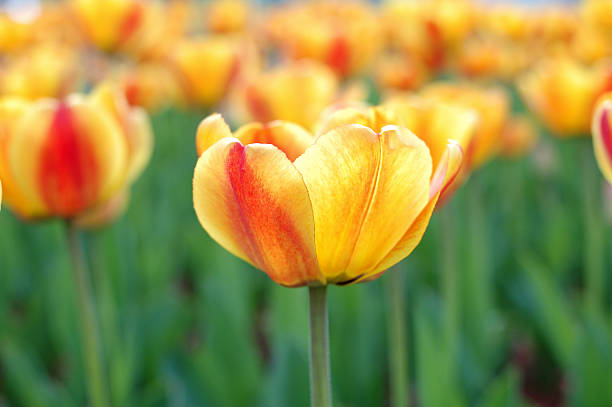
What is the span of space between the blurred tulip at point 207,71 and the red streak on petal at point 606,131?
1.28 meters

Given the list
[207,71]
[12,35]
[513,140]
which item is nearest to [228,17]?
[12,35]

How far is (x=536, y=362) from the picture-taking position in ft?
5.16

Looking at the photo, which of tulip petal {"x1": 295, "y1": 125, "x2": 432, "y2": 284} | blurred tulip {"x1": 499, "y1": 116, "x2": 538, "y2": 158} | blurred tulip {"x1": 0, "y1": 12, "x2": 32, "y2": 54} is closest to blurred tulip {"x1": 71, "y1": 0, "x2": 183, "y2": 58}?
blurred tulip {"x1": 0, "y1": 12, "x2": 32, "y2": 54}

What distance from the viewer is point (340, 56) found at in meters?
1.87

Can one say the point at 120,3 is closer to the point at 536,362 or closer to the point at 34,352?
the point at 34,352

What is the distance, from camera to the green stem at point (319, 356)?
0.48m

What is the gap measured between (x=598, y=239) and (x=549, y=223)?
21.6 inches

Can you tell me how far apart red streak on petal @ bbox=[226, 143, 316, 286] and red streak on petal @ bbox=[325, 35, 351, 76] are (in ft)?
4.69

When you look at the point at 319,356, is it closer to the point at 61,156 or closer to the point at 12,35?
the point at 61,156

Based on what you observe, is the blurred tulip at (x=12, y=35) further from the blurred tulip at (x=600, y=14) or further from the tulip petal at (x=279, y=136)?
the tulip petal at (x=279, y=136)

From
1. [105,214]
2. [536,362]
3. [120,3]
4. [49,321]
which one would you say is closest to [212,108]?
[120,3]

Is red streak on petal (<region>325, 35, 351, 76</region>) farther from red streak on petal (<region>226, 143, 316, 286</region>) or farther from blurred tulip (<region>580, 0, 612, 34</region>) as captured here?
red streak on petal (<region>226, 143, 316, 286</region>)

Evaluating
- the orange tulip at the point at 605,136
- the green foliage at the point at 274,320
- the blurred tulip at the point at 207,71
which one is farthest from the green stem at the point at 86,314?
the blurred tulip at the point at 207,71

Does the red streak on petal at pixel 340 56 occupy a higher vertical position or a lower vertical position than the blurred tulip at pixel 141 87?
higher
